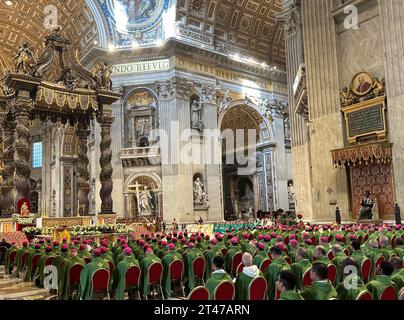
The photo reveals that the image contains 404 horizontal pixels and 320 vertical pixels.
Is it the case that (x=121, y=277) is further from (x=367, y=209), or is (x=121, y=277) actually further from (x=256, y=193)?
(x=256, y=193)

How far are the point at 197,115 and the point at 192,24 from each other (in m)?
5.13

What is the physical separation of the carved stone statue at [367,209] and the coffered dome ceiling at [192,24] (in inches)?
592

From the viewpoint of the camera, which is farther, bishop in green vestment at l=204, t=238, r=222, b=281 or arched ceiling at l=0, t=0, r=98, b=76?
arched ceiling at l=0, t=0, r=98, b=76

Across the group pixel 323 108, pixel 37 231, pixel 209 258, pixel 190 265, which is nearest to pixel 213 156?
pixel 323 108

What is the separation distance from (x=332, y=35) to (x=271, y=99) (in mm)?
14341

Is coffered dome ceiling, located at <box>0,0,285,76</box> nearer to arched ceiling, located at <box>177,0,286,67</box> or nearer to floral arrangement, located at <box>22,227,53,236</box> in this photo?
arched ceiling, located at <box>177,0,286,67</box>

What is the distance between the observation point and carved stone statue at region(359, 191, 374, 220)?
38.2ft

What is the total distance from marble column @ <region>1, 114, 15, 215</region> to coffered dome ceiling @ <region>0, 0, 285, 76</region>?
9888 millimetres

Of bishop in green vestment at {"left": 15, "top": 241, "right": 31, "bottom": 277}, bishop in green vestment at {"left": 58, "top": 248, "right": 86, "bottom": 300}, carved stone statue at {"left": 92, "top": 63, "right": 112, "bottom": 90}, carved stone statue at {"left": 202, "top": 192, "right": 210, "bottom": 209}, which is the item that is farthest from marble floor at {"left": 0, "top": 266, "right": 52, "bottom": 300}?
carved stone statue at {"left": 202, "top": 192, "right": 210, "bottom": 209}

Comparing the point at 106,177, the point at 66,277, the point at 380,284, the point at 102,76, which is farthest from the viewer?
the point at 102,76

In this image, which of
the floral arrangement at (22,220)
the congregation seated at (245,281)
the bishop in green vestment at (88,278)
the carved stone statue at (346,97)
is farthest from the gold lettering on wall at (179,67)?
the congregation seated at (245,281)

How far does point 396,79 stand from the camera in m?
11.2
